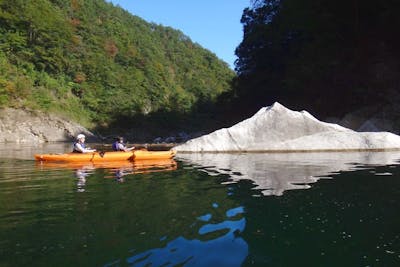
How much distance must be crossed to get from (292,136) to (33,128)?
3327 centimetres

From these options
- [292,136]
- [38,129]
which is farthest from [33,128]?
[292,136]

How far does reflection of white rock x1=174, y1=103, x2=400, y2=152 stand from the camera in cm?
2123

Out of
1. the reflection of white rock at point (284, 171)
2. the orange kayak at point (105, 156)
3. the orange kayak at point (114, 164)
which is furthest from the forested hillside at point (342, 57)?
the orange kayak at point (114, 164)

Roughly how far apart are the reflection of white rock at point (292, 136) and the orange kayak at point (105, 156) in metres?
4.15

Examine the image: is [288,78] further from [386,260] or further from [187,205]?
[386,260]

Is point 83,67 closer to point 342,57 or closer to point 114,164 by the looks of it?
point 342,57

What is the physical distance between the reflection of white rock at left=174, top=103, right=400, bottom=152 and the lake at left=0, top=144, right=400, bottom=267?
338 inches

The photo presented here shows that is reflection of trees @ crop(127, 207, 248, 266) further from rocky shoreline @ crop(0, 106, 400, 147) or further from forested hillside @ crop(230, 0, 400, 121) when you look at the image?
rocky shoreline @ crop(0, 106, 400, 147)

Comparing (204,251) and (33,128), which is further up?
(33,128)

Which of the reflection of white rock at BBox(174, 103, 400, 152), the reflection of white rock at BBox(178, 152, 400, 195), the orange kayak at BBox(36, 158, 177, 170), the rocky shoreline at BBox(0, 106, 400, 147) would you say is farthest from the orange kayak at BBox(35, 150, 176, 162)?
the rocky shoreline at BBox(0, 106, 400, 147)

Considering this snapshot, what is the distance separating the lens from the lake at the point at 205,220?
17.6 ft

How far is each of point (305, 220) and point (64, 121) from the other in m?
45.8

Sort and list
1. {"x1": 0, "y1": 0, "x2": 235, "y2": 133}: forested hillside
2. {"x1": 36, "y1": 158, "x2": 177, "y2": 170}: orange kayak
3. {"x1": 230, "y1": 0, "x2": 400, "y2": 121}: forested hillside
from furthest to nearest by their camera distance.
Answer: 1. {"x1": 0, "y1": 0, "x2": 235, "y2": 133}: forested hillside
2. {"x1": 230, "y1": 0, "x2": 400, "y2": 121}: forested hillside
3. {"x1": 36, "y1": 158, "x2": 177, "y2": 170}: orange kayak

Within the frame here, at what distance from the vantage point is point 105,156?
18.4m
